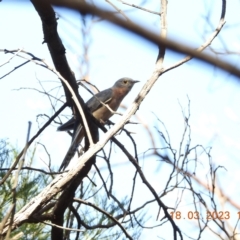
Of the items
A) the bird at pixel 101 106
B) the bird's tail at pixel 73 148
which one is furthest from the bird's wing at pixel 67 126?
the bird's tail at pixel 73 148

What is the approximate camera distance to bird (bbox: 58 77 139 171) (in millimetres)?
2763

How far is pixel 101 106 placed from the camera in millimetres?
4027

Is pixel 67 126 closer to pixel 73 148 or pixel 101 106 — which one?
pixel 73 148

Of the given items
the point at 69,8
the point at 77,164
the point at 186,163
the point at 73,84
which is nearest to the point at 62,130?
the point at 186,163

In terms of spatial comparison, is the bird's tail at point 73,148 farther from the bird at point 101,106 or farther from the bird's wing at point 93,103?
the bird's wing at point 93,103

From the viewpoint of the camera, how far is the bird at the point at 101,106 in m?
2.76

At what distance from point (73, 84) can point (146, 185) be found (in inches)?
21.6

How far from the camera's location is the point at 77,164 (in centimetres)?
196

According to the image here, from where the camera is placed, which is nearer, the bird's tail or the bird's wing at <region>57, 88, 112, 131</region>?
the bird's tail

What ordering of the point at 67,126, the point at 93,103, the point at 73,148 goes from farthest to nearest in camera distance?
the point at 93,103 < the point at 67,126 < the point at 73,148

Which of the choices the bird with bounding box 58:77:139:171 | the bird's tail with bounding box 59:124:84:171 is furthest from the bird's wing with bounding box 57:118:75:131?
the bird's tail with bounding box 59:124:84:171

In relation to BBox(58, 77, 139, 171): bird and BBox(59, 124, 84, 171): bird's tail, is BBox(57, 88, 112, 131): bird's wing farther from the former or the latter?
BBox(59, 124, 84, 171): bird's tail

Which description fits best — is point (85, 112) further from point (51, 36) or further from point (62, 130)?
point (62, 130)

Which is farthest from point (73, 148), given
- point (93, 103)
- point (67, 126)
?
point (93, 103)
